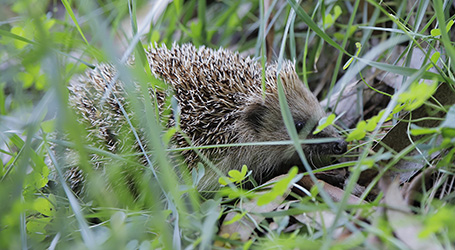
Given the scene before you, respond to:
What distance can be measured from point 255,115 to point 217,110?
33 centimetres

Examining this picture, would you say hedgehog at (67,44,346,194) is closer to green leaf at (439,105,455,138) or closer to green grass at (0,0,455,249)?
green grass at (0,0,455,249)

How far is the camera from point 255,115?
3.49 m

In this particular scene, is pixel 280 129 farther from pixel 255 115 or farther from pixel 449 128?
pixel 449 128

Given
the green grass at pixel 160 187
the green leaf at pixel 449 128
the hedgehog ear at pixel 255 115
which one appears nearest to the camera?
the green grass at pixel 160 187

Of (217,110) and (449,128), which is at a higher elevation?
(449,128)

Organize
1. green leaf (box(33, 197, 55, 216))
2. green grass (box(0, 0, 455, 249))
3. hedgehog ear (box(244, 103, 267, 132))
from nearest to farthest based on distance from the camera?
1. green grass (box(0, 0, 455, 249))
2. green leaf (box(33, 197, 55, 216))
3. hedgehog ear (box(244, 103, 267, 132))

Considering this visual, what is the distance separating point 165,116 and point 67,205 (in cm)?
85

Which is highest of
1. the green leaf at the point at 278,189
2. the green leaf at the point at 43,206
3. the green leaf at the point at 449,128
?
the green leaf at the point at 449,128

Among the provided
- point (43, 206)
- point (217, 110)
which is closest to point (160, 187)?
point (43, 206)

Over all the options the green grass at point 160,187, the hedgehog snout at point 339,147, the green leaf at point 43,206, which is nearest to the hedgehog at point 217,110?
the hedgehog snout at point 339,147

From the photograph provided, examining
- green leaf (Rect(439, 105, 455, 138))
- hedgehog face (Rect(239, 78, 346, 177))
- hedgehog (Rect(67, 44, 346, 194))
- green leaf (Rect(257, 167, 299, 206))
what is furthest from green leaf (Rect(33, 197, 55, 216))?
green leaf (Rect(439, 105, 455, 138))

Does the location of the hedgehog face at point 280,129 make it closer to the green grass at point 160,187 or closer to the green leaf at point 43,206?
the green grass at point 160,187

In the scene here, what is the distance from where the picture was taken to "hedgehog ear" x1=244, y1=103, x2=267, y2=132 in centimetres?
343

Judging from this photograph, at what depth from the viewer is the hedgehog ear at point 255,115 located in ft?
11.3
